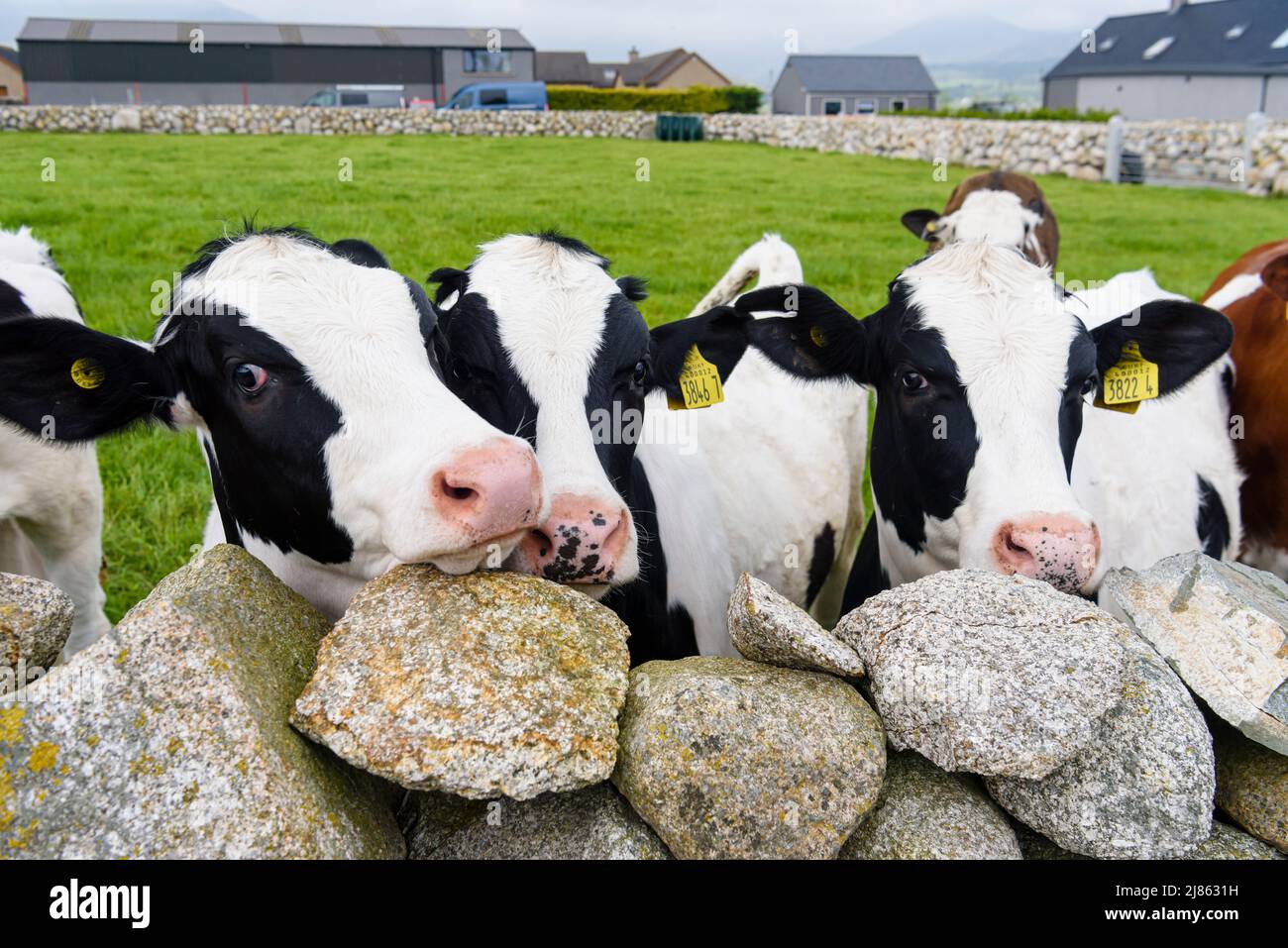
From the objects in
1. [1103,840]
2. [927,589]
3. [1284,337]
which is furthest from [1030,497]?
[1284,337]

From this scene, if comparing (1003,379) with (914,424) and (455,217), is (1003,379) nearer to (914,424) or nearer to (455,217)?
(914,424)

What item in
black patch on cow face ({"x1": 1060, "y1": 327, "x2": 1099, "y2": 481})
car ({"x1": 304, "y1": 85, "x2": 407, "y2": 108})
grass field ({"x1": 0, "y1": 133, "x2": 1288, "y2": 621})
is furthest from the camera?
car ({"x1": 304, "y1": 85, "x2": 407, "y2": 108})

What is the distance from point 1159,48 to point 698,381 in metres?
58.3

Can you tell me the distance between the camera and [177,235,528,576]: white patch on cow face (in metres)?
2.17

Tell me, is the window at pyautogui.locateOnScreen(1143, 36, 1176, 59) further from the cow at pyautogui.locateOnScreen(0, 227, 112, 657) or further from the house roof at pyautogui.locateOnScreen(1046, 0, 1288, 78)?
the cow at pyautogui.locateOnScreen(0, 227, 112, 657)

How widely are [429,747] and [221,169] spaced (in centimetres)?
1798

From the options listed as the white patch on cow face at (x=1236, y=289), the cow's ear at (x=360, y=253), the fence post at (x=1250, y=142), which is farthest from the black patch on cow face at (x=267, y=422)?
the fence post at (x=1250, y=142)

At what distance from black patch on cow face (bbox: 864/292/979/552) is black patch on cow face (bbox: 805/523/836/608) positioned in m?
1.03

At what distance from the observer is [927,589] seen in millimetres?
2357

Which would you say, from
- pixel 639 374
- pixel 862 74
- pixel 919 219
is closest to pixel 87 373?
pixel 639 374

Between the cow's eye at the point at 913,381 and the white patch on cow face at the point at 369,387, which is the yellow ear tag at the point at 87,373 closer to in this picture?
the white patch on cow face at the point at 369,387

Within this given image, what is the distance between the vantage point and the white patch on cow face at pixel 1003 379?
9.23 ft

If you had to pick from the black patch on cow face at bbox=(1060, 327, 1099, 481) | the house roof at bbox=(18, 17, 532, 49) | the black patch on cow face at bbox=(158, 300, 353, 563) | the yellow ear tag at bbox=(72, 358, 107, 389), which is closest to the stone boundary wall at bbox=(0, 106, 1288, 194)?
the black patch on cow face at bbox=(1060, 327, 1099, 481)

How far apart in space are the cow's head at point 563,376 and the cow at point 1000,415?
631 mm
